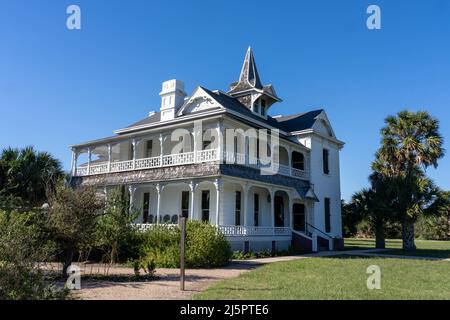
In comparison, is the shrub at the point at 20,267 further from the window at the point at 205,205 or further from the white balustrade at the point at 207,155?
the window at the point at 205,205

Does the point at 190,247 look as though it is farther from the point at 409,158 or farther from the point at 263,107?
the point at 409,158

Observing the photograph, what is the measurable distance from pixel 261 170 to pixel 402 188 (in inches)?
409

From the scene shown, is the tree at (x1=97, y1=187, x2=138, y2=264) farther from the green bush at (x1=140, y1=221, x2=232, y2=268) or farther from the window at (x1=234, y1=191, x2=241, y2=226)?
the window at (x1=234, y1=191, x2=241, y2=226)

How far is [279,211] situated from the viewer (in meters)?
A: 26.5

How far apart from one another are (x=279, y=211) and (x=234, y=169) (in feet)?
24.2

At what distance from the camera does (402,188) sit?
85.8ft

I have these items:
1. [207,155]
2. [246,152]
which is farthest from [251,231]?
[207,155]

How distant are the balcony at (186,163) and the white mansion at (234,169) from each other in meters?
0.06

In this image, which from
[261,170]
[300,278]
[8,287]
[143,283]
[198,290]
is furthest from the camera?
[261,170]

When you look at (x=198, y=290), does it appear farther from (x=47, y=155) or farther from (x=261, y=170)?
(x=47, y=155)

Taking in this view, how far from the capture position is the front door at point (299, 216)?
27062 millimetres
